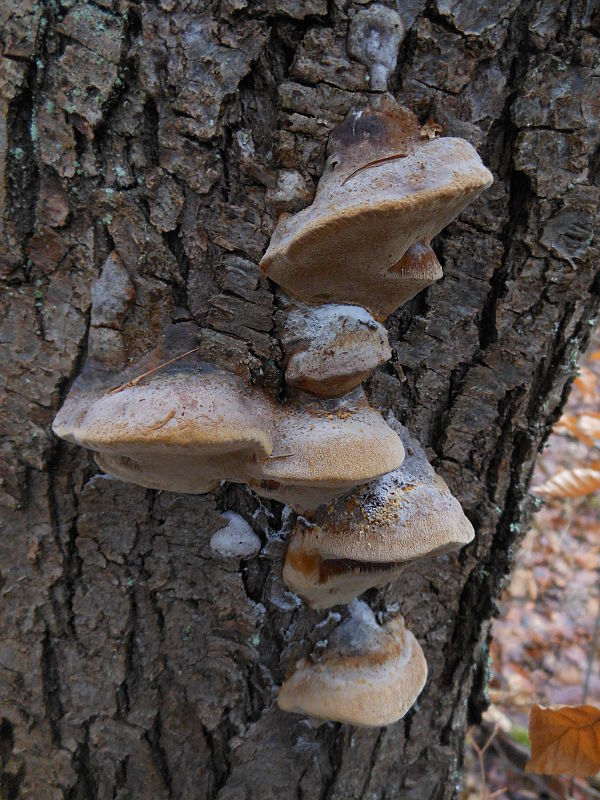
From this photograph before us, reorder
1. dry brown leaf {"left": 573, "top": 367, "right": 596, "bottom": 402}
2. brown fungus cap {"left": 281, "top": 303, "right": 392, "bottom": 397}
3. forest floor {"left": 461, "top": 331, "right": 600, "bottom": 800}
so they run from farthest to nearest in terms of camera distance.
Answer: dry brown leaf {"left": 573, "top": 367, "right": 596, "bottom": 402} < forest floor {"left": 461, "top": 331, "right": 600, "bottom": 800} < brown fungus cap {"left": 281, "top": 303, "right": 392, "bottom": 397}

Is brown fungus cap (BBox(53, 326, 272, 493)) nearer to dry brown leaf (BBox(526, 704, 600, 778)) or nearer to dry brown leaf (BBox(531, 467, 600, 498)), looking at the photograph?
dry brown leaf (BBox(526, 704, 600, 778))

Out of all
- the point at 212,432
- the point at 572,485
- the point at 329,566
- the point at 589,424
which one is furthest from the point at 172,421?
the point at 572,485

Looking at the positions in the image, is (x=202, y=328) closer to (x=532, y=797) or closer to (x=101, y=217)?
(x=101, y=217)

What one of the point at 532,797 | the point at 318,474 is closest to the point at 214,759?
the point at 318,474

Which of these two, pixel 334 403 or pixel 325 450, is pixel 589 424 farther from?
pixel 325 450

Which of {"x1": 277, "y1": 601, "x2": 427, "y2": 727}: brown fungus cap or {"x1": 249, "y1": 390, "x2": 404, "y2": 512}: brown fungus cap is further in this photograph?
{"x1": 277, "y1": 601, "x2": 427, "y2": 727}: brown fungus cap

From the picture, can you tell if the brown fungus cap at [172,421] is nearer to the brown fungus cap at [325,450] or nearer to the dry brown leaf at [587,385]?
the brown fungus cap at [325,450]

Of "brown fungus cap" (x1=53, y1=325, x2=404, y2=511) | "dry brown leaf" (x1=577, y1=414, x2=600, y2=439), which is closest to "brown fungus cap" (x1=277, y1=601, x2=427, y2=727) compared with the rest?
"brown fungus cap" (x1=53, y1=325, x2=404, y2=511)
